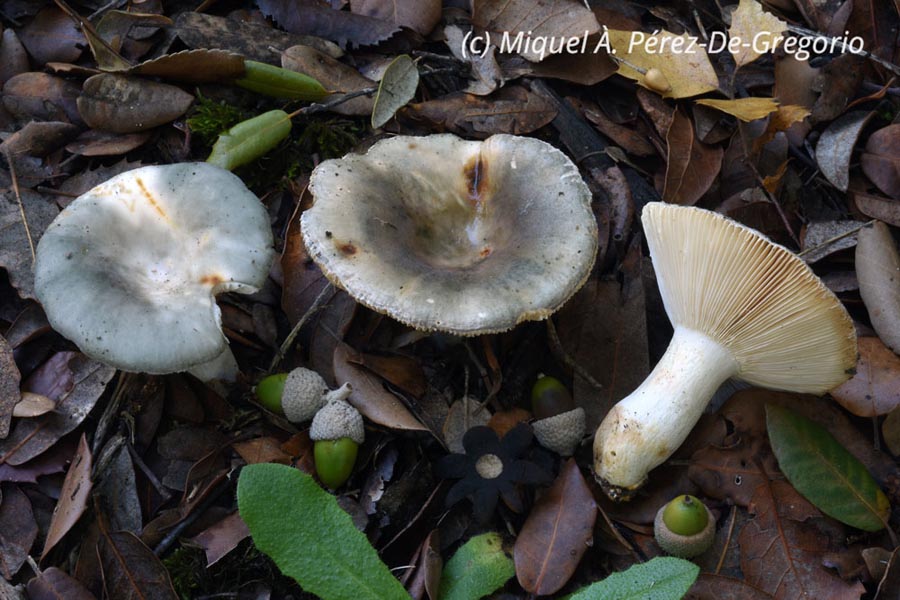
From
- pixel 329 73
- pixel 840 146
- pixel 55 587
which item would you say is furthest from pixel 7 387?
pixel 840 146

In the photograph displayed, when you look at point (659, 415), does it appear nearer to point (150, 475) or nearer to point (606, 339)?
point (606, 339)

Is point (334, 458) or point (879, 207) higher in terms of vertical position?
point (879, 207)

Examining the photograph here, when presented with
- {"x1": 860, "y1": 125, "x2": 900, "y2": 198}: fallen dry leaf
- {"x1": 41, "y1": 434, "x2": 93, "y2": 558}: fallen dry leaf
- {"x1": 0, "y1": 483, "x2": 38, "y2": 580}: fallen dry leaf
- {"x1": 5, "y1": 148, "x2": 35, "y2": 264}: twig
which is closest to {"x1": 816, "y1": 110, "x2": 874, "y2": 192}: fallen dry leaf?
{"x1": 860, "y1": 125, "x2": 900, "y2": 198}: fallen dry leaf

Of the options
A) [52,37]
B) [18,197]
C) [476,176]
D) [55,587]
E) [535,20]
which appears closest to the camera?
[55,587]

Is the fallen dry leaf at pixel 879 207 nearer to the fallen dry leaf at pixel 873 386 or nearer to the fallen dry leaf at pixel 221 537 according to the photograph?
the fallen dry leaf at pixel 873 386

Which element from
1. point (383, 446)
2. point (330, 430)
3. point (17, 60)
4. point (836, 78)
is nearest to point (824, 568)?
point (383, 446)

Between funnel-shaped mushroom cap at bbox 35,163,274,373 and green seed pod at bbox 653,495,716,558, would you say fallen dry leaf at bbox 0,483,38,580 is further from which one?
green seed pod at bbox 653,495,716,558
